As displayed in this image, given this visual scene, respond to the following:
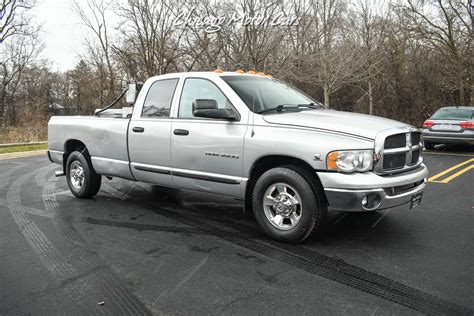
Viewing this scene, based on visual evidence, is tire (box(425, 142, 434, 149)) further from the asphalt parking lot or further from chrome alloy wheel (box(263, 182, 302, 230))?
chrome alloy wheel (box(263, 182, 302, 230))

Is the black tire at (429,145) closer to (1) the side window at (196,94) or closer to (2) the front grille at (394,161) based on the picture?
(2) the front grille at (394,161)

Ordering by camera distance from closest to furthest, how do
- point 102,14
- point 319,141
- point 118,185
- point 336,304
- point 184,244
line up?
point 336,304 < point 319,141 < point 184,244 < point 118,185 < point 102,14

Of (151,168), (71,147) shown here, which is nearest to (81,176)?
(71,147)

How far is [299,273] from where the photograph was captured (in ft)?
11.8

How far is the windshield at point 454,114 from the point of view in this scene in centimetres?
1235

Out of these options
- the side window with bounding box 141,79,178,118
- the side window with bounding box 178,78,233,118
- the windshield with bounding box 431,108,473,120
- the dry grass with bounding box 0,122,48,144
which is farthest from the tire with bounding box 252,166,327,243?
the dry grass with bounding box 0,122,48,144

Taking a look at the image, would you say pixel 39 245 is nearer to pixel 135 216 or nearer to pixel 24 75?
pixel 135 216

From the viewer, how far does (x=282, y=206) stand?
4.35 m

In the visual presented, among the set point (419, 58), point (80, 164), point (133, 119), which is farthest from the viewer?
point (419, 58)

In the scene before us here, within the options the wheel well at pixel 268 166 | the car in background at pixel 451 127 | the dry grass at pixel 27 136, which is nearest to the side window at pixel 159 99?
the wheel well at pixel 268 166

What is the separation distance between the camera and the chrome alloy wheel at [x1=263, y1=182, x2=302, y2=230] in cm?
431

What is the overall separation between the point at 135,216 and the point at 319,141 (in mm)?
2852

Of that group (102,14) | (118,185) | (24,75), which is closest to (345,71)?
(102,14)

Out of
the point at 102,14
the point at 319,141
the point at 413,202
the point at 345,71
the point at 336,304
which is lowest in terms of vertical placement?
the point at 336,304
